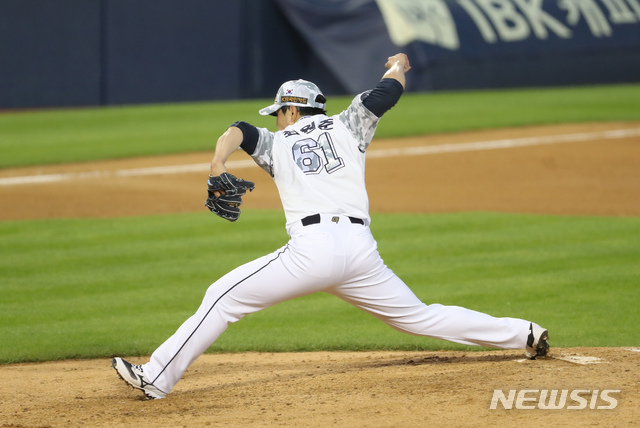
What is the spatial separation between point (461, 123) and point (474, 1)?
19.7 ft

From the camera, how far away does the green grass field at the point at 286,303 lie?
592 centimetres

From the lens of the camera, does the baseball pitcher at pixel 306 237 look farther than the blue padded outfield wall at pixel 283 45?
No

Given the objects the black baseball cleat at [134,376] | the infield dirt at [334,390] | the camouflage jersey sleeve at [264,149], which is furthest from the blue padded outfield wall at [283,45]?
the black baseball cleat at [134,376]

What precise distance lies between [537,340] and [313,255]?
1413 mm

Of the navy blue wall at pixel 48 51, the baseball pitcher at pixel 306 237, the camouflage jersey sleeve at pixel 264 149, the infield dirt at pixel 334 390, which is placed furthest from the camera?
the navy blue wall at pixel 48 51

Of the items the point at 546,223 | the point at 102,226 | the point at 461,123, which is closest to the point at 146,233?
the point at 102,226

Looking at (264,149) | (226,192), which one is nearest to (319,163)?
(264,149)

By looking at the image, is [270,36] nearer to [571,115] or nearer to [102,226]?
[571,115]

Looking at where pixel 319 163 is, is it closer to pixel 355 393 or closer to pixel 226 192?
pixel 226 192

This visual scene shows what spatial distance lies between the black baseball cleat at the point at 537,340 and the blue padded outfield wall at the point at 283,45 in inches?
646

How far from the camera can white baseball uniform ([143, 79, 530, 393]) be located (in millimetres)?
4293

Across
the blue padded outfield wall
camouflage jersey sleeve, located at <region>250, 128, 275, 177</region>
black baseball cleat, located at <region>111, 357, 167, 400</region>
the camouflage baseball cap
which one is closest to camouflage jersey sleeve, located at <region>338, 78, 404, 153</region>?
the camouflage baseball cap

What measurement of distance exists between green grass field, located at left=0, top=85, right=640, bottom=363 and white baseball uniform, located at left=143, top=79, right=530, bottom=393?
4.38 feet

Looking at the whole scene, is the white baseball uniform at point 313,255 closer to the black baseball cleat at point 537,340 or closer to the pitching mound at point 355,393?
the pitching mound at point 355,393
